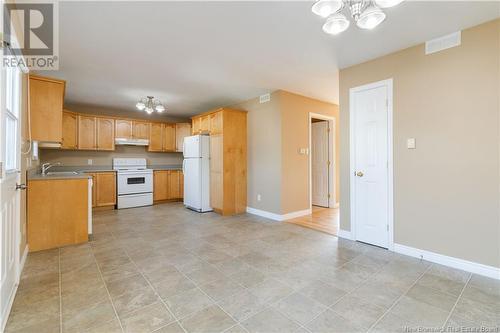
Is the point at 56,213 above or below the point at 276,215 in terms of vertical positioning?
above

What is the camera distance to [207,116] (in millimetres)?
5398

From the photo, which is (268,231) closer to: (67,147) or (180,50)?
(180,50)

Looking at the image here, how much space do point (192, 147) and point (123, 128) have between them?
2069 millimetres

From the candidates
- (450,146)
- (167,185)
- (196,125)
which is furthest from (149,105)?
(450,146)

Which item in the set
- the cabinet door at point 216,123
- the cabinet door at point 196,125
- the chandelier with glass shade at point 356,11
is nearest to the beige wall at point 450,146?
the chandelier with glass shade at point 356,11

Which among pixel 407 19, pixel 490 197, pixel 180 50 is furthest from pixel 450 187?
pixel 180 50

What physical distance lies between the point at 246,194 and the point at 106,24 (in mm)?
3834

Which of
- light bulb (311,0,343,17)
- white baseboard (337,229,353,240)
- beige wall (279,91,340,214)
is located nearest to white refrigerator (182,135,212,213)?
beige wall (279,91,340,214)

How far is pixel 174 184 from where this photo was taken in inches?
259

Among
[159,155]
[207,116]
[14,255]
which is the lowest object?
[14,255]

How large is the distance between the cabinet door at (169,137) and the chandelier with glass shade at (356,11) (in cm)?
567

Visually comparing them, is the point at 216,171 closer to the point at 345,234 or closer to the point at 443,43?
the point at 345,234

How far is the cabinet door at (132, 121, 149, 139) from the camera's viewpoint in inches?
241

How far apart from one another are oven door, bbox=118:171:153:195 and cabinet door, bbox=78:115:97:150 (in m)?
0.97
